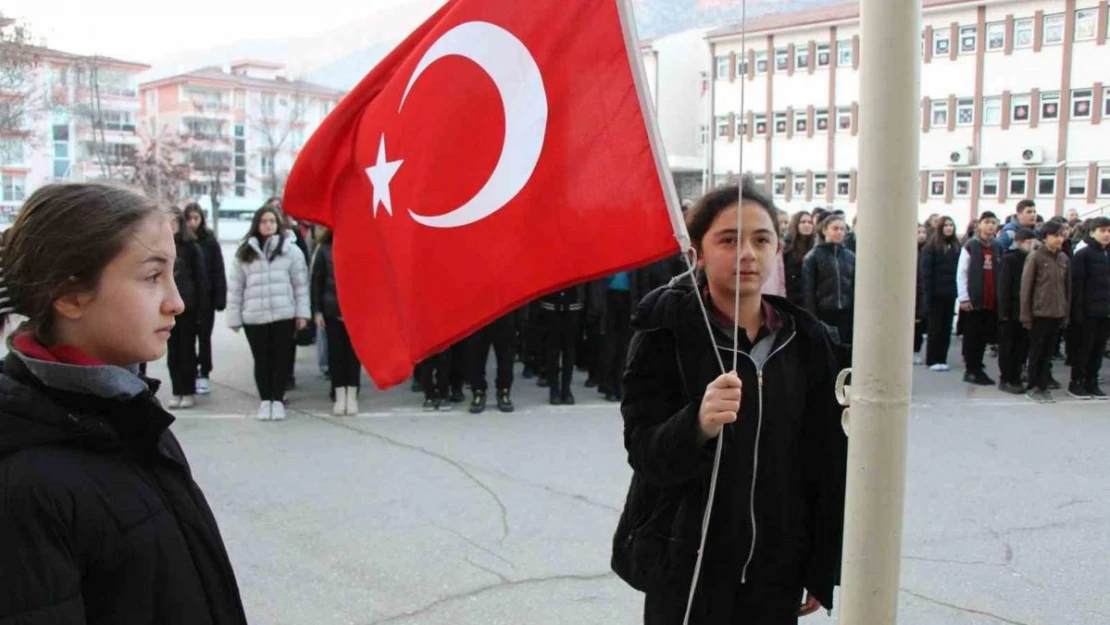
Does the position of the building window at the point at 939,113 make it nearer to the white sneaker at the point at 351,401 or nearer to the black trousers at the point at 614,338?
the black trousers at the point at 614,338

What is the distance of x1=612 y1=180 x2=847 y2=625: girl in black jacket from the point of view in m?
2.47

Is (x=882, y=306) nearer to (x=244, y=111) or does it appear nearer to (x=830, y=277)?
(x=830, y=277)

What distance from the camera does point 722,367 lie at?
236 centimetres

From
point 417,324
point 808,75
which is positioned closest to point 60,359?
point 417,324

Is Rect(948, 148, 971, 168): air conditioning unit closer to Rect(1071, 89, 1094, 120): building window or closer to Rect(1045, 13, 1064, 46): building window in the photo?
Rect(1071, 89, 1094, 120): building window

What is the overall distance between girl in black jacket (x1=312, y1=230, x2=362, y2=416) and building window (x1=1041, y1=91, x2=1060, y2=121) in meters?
46.2

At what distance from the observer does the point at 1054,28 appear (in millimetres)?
44875

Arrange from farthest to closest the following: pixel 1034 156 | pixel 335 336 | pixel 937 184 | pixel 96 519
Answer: pixel 937 184 → pixel 1034 156 → pixel 335 336 → pixel 96 519

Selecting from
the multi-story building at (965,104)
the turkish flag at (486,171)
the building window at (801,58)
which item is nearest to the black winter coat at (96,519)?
the turkish flag at (486,171)

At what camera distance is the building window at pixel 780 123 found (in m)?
55.3

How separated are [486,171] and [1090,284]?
9620mm

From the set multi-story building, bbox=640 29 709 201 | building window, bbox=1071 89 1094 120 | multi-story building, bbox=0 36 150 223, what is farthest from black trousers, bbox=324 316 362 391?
building window, bbox=1071 89 1094 120

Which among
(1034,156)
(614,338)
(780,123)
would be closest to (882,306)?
(614,338)

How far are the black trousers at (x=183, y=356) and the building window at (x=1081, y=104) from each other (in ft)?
152
